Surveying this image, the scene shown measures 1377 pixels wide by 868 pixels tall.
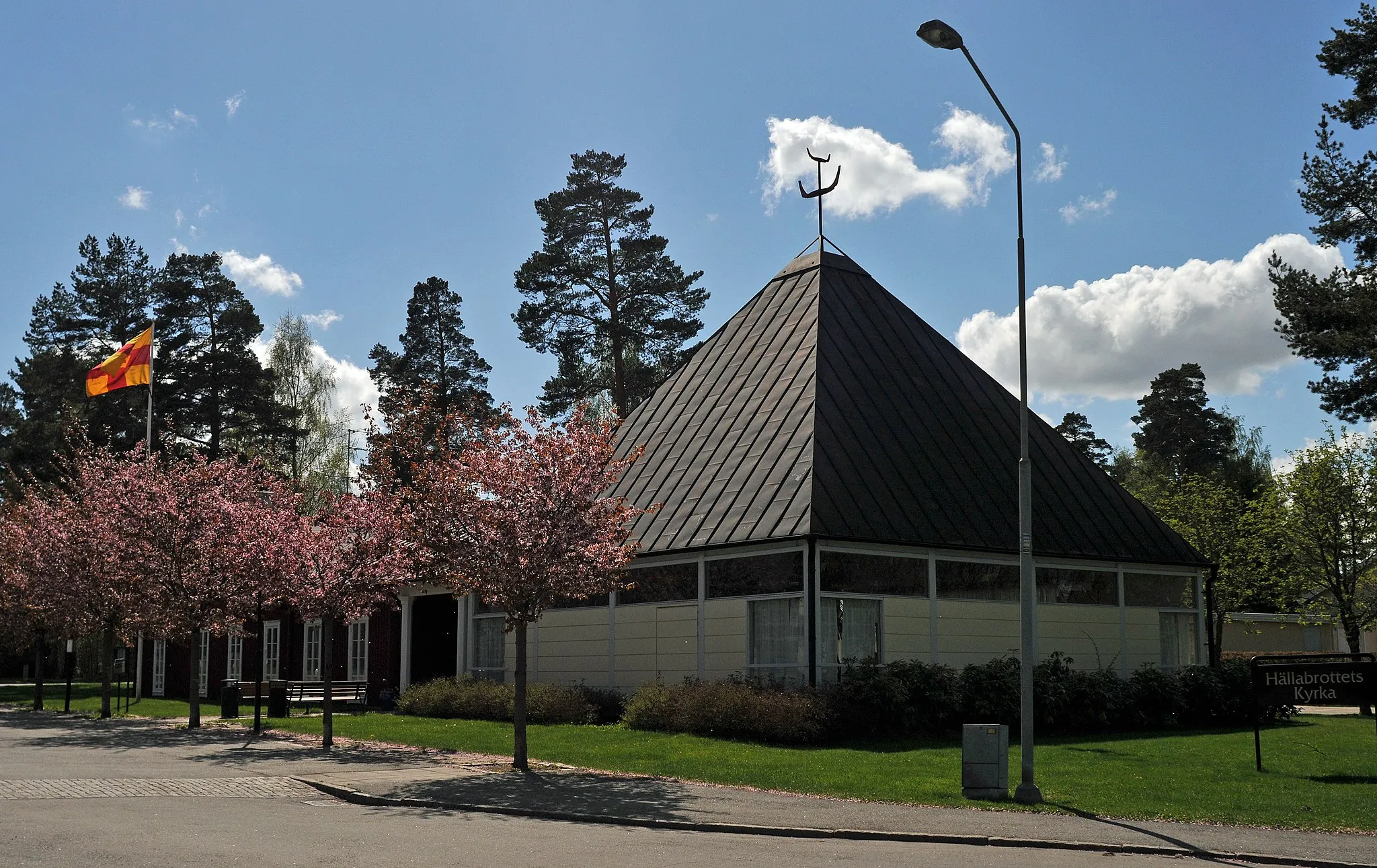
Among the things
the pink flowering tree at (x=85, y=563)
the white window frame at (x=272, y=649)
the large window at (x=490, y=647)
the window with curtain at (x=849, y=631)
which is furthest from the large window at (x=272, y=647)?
the window with curtain at (x=849, y=631)

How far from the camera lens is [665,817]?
1295 cm

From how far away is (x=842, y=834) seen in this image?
12070mm

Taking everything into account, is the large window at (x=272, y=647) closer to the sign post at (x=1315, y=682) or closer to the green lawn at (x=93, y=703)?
the green lawn at (x=93, y=703)

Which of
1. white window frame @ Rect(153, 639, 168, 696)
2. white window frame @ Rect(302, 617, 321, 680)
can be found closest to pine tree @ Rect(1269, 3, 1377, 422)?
white window frame @ Rect(302, 617, 321, 680)

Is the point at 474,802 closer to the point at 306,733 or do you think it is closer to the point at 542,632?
the point at 306,733

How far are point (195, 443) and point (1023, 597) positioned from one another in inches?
1826

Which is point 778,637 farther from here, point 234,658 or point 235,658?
point 234,658

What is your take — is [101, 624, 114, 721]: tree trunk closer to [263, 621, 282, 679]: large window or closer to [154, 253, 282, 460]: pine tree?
[263, 621, 282, 679]: large window

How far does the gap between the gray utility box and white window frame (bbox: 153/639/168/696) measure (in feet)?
116

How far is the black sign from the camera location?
17.2 metres

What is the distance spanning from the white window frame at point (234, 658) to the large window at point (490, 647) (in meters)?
12.7

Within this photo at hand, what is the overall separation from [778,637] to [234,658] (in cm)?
2336

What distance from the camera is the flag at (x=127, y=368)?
38.4 m

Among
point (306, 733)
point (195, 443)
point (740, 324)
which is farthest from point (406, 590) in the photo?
point (195, 443)
